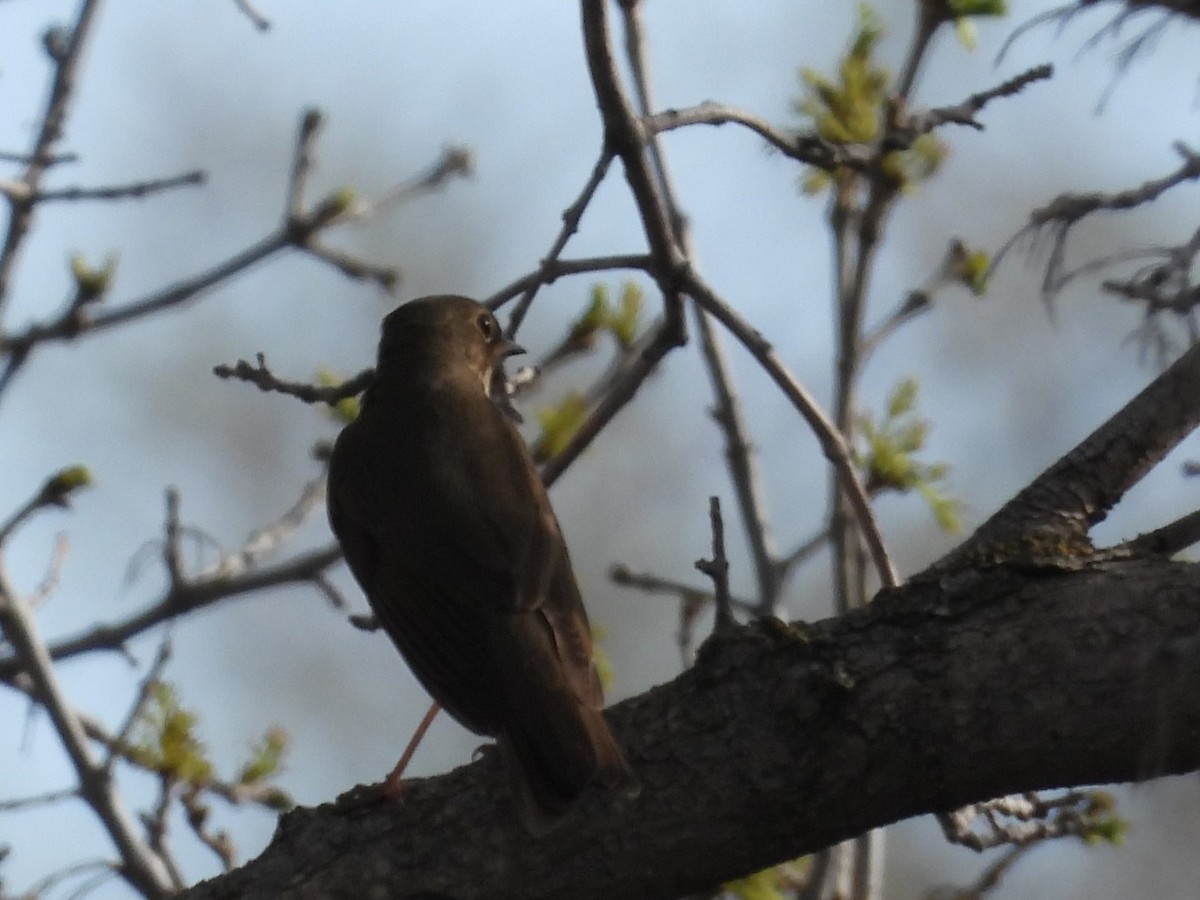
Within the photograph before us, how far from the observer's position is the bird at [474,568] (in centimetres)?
416

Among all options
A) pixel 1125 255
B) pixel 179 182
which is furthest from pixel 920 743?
pixel 179 182

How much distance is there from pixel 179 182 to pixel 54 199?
41 centimetres

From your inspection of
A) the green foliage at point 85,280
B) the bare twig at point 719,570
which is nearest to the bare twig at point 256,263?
the green foliage at point 85,280

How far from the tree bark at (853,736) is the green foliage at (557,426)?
270 centimetres

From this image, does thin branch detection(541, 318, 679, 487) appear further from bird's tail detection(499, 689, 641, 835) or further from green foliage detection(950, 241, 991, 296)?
green foliage detection(950, 241, 991, 296)

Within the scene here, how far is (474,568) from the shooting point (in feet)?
16.4

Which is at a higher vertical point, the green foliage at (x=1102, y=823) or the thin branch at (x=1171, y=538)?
the green foliage at (x=1102, y=823)

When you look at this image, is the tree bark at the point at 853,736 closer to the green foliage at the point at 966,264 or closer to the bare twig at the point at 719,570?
the bare twig at the point at 719,570

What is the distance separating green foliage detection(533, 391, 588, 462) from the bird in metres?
0.46

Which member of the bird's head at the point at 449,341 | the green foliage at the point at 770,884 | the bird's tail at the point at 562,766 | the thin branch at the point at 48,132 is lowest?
the bird's tail at the point at 562,766

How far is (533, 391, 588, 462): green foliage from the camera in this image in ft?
22.1

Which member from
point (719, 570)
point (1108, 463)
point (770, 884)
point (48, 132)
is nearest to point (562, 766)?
point (719, 570)

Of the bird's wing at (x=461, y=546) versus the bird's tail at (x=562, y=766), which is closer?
the bird's tail at (x=562, y=766)

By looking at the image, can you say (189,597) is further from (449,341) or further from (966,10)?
(966,10)
